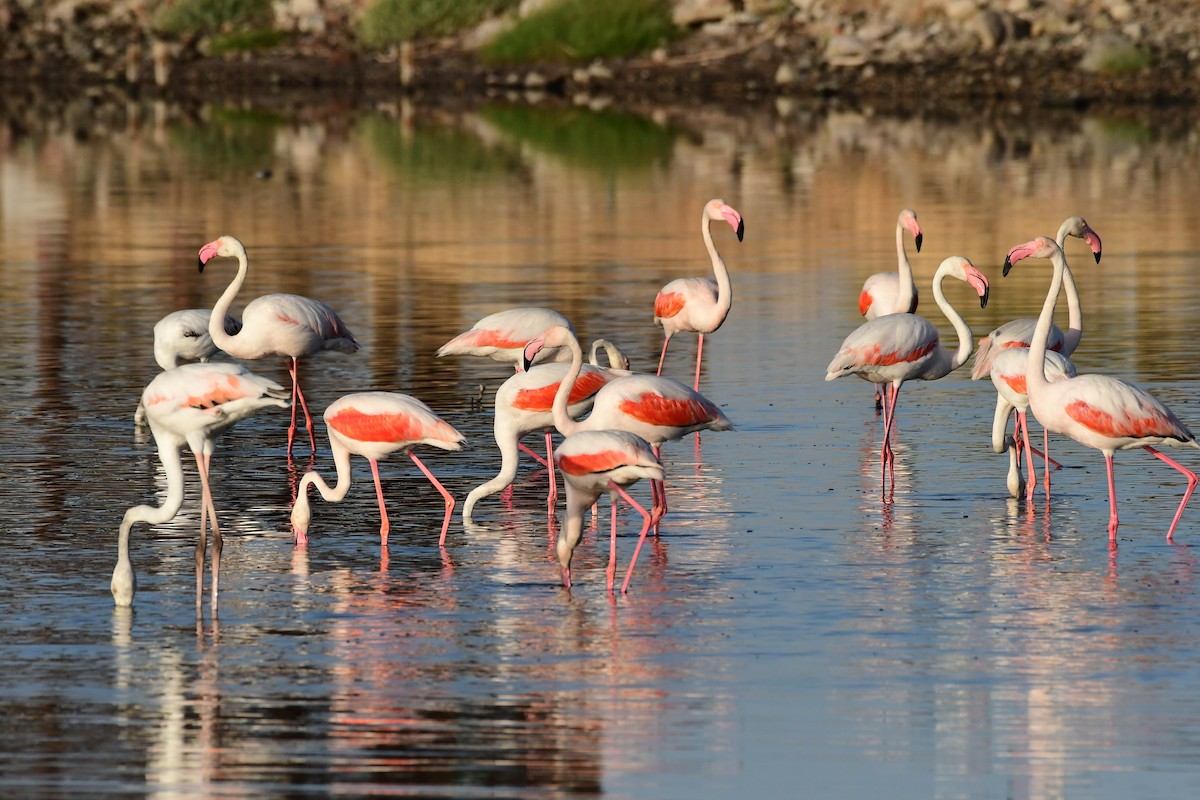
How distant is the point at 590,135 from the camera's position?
124 feet

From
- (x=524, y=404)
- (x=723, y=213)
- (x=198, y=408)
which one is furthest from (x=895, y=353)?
(x=198, y=408)

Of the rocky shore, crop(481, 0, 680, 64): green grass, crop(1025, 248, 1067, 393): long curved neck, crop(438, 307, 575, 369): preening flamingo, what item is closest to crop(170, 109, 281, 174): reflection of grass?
the rocky shore

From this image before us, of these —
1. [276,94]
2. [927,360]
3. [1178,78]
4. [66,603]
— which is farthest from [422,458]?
[276,94]

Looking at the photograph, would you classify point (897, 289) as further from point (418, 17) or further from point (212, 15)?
point (212, 15)

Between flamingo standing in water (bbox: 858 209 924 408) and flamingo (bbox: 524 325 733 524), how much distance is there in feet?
12.1

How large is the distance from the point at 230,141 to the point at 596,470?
30.2 meters

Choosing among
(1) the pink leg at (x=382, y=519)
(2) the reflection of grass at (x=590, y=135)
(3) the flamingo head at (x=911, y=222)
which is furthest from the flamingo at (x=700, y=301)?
(2) the reflection of grass at (x=590, y=135)

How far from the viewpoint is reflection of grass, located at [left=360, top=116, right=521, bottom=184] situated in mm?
30656

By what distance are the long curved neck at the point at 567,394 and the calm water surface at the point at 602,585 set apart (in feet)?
1.93

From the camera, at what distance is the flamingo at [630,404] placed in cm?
983

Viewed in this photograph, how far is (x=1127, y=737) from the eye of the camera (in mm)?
6867

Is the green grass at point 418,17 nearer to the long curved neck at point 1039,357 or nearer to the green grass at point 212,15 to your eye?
the green grass at point 212,15

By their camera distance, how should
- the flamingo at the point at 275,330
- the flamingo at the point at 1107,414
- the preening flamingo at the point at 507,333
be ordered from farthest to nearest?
the flamingo at the point at 275,330 → the preening flamingo at the point at 507,333 → the flamingo at the point at 1107,414

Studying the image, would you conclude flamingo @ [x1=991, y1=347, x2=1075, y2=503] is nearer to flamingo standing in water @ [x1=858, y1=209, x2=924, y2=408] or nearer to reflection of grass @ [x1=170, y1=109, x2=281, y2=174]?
flamingo standing in water @ [x1=858, y1=209, x2=924, y2=408]
